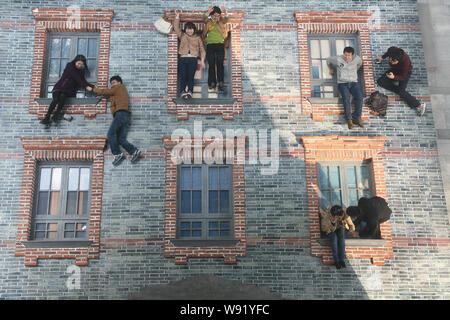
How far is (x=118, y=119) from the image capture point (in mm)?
11016

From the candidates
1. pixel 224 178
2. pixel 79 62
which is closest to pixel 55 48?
pixel 79 62

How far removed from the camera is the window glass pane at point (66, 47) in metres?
12.0

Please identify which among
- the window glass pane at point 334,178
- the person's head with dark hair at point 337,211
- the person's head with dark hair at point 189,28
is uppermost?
the person's head with dark hair at point 189,28

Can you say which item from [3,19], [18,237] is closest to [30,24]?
[3,19]

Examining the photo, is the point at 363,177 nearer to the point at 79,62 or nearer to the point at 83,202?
the point at 83,202

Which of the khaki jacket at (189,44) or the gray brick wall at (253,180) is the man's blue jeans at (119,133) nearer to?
the gray brick wall at (253,180)

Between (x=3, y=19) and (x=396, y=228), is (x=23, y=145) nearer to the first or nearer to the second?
(x=3, y=19)

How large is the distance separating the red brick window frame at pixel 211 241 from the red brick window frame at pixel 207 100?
0.73 m

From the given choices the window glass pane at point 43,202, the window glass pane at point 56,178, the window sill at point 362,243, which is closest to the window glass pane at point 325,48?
the window sill at point 362,243

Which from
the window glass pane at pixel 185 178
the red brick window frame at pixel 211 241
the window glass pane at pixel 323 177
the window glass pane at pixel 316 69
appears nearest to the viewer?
the red brick window frame at pixel 211 241

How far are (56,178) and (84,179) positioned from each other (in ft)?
2.13
